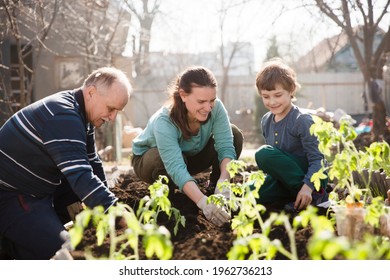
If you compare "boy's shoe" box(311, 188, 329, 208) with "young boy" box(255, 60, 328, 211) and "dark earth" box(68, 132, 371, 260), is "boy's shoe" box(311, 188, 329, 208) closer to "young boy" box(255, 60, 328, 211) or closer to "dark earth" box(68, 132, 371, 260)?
"young boy" box(255, 60, 328, 211)

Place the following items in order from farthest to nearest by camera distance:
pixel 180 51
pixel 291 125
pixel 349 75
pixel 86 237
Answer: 1. pixel 180 51
2. pixel 349 75
3. pixel 291 125
4. pixel 86 237

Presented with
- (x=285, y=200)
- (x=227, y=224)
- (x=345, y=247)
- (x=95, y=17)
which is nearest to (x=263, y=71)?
(x=285, y=200)

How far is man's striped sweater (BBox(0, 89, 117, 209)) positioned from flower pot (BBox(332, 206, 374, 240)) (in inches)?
38.9

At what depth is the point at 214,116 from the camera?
3.40 m

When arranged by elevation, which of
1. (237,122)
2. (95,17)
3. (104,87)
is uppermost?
(95,17)

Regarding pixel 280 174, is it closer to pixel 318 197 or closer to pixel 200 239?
pixel 318 197

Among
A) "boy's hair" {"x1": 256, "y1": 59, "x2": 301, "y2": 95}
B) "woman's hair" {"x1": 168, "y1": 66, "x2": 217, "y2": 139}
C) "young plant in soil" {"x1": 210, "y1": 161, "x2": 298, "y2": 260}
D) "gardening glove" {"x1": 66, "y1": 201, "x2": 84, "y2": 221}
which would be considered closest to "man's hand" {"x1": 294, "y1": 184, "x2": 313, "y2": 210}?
"young plant in soil" {"x1": 210, "y1": 161, "x2": 298, "y2": 260}

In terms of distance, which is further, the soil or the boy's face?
the boy's face

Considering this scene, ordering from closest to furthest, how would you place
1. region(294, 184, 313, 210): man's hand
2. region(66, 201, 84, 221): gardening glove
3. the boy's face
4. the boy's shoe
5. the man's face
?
the man's face
region(294, 184, 313, 210): man's hand
region(66, 201, 84, 221): gardening glove
the boy's shoe
the boy's face

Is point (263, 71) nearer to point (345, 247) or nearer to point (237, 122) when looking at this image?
point (345, 247)

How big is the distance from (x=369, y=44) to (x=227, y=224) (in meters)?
5.61

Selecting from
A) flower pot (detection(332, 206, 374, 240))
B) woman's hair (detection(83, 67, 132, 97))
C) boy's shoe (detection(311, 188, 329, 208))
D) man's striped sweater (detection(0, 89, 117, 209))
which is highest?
woman's hair (detection(83, 67, 132, 97))

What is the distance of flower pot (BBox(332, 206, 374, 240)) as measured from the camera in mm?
1911

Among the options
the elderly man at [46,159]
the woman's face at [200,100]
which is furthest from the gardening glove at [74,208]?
the woman's face at [200,100]
